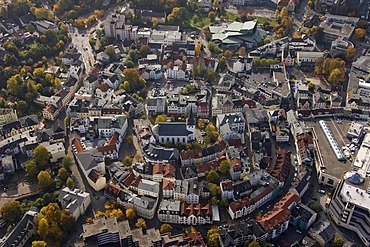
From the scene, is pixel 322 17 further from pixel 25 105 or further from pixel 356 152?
pixel 25 105

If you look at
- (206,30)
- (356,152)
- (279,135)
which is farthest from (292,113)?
(206,30)

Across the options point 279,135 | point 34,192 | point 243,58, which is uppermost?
point 243,58

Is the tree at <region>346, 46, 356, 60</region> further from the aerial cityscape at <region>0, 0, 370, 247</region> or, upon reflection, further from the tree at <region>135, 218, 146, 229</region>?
the tree at <region>135, 218, 146, 229</region>

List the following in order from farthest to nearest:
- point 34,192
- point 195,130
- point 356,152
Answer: point 195,130
point 356,152
point 34,192

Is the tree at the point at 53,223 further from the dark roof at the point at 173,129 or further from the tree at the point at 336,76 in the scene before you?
the tree at the point at 336,76

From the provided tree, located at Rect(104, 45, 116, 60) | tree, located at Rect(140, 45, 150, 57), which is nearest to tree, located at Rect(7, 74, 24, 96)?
tree, located at Rect(104, 45, 116, 60)

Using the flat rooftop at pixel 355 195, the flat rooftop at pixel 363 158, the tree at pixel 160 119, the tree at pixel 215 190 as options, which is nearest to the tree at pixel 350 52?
the flat rooftop at pixel 363 158
